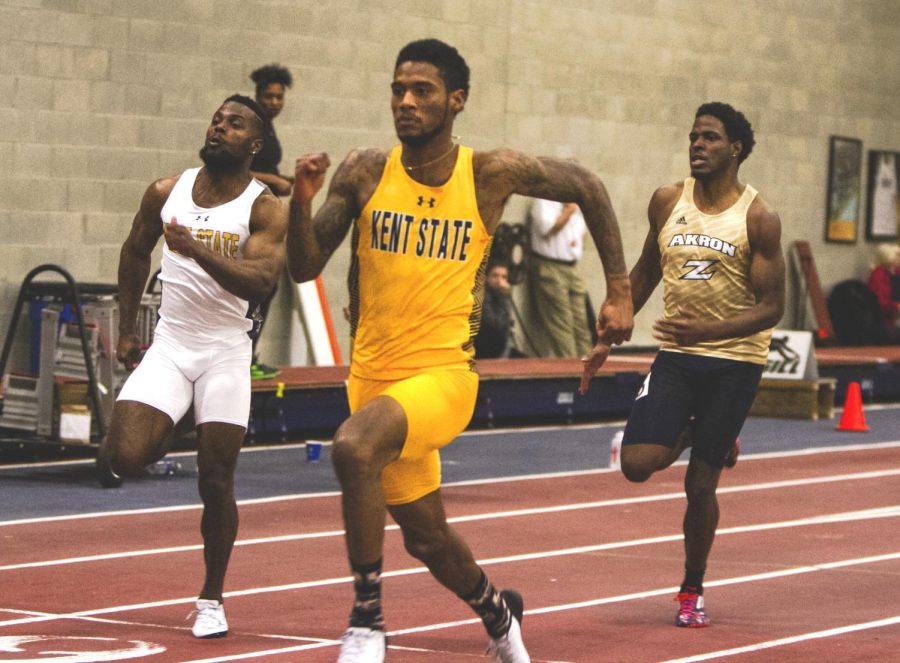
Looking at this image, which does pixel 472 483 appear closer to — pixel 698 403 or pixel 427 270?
pixel 698 403

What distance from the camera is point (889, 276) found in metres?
22.8

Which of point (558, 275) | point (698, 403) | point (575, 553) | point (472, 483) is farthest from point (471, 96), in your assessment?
point (698, 403)

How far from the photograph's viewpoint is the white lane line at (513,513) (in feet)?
29.6

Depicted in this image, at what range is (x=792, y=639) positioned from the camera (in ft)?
24.4

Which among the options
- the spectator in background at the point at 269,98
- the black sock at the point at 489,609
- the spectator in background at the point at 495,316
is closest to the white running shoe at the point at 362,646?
the black sock at the point at 489,609

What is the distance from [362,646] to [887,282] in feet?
58.6

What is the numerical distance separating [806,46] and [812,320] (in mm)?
3219

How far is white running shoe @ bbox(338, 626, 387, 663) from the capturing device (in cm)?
585

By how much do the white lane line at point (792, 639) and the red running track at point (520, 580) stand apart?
12mm

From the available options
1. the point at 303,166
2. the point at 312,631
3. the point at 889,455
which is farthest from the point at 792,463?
the point at 303,166

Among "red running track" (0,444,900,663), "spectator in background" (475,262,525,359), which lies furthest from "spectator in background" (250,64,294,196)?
"spectator in background" (475,262,525,359)

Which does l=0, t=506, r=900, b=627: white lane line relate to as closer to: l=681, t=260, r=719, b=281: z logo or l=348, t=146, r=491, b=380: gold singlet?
l=681, t=260, r=719, b=281: z logo

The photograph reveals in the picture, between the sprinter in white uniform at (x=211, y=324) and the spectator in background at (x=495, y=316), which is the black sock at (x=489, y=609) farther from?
the spectator in background at (x=495, y=316)

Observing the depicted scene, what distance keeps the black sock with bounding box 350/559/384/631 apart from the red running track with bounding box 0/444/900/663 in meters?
0.89
